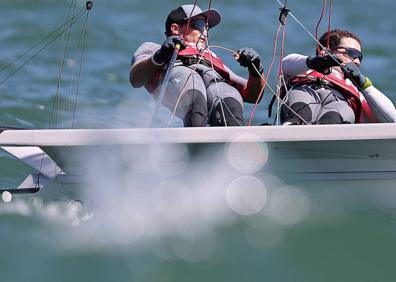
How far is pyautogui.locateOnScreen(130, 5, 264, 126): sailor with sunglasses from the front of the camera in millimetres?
3871

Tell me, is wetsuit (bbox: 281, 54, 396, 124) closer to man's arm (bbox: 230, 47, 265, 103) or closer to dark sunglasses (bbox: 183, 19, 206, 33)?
man's arm (bbox: 230, 47, 265, 103)

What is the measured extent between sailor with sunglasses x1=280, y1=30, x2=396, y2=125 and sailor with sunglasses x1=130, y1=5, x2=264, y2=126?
6.8 inches

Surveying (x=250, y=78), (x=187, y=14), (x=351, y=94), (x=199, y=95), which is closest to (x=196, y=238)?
(x=199, y=95)

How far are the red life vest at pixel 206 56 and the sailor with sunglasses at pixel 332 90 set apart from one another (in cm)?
28

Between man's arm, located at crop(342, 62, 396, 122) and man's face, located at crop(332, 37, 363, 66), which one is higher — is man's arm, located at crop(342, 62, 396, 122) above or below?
below

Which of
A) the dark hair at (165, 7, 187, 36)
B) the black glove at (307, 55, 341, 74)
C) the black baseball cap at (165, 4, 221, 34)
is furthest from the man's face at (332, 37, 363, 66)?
the dark hair at (165, 7, 187, 36)

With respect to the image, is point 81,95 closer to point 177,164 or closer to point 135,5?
point 135,5

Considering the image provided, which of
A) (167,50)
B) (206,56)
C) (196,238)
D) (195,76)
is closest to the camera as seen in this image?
(196,238)

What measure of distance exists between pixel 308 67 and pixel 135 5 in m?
4.83

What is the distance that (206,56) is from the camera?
4.22m

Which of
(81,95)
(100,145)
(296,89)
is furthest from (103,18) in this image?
(100,145)

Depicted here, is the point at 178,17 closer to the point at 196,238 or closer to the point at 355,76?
the point at 355,76

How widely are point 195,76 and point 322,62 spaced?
53 cm

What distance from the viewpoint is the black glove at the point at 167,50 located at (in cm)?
379
